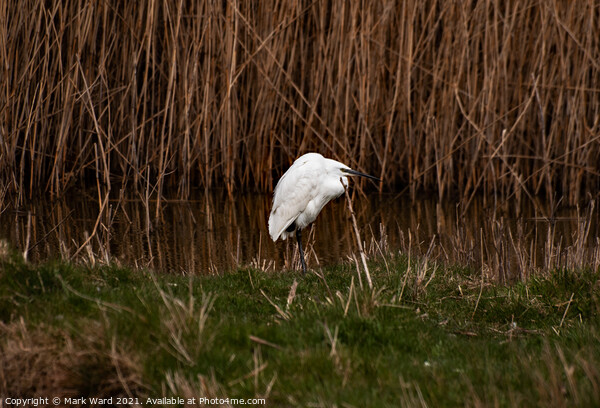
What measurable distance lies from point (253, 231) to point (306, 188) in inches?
72.7

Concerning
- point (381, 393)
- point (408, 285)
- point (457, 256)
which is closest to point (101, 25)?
point (457, 256)

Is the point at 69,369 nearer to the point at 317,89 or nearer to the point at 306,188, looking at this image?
the point at 306,188

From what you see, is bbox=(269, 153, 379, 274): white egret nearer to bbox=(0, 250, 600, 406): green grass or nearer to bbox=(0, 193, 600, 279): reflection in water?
bbox=(0, 193, 600, 279): reflection in water

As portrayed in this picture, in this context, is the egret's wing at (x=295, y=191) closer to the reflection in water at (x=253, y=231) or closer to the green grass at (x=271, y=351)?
the reflection in water at (x=253, y=231)

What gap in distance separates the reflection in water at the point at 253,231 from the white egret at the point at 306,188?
306mm

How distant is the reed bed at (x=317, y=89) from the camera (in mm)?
8125

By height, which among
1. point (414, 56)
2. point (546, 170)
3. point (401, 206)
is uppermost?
point (414, 56)

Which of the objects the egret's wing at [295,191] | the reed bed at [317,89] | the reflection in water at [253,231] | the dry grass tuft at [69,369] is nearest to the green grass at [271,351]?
the dry grass tuft at [69,369]

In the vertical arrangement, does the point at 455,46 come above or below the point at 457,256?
above

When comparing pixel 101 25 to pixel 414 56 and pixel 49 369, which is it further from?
pixel 49 369

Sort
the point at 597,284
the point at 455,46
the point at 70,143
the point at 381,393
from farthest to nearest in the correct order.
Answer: the point at 70,143 < the point at 455,46 < the point at 597,284 < the point at 381,393

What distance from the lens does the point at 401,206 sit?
8.99 metres

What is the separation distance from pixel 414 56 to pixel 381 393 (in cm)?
622

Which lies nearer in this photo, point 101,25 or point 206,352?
point 206,352
